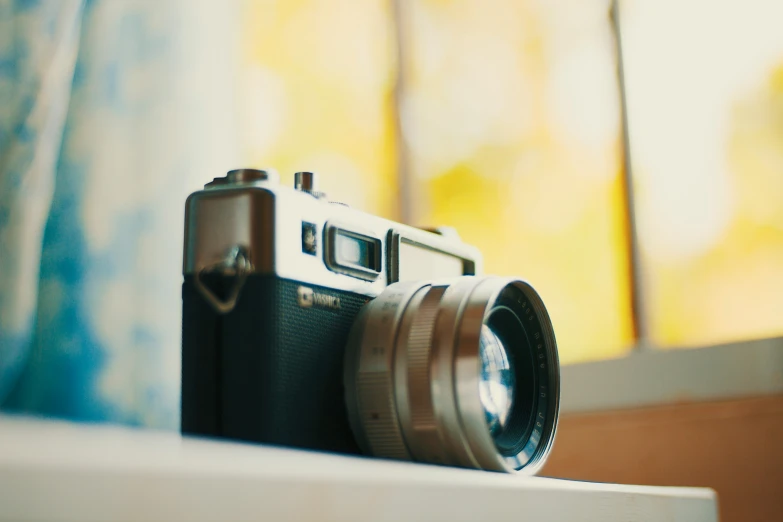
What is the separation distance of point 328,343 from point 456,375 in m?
0.10

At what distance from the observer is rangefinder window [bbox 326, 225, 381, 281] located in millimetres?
563

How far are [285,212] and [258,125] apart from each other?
3.32ft

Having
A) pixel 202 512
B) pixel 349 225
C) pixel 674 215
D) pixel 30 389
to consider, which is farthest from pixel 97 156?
pixel 674 215

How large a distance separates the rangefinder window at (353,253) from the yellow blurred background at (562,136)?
467mm

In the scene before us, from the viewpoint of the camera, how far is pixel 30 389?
0.78m

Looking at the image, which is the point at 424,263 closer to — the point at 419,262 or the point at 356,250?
the point at 419,262

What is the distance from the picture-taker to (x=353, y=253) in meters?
0.59

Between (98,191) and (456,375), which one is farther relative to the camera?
(98,191)

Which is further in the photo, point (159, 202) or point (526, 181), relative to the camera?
point (526, 181)

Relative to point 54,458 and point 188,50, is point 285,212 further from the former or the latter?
point 188,50

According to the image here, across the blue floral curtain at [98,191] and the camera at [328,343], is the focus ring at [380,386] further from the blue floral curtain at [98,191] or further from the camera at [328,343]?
the blue floral curtain at [98,191]

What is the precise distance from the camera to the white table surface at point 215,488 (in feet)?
0.65

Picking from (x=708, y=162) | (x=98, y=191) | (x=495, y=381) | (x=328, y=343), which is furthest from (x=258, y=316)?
(x=708, y=162)

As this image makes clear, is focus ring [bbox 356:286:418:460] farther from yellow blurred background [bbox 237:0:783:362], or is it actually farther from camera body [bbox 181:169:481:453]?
yellow blurred background [bbox 237:0:783:362]
